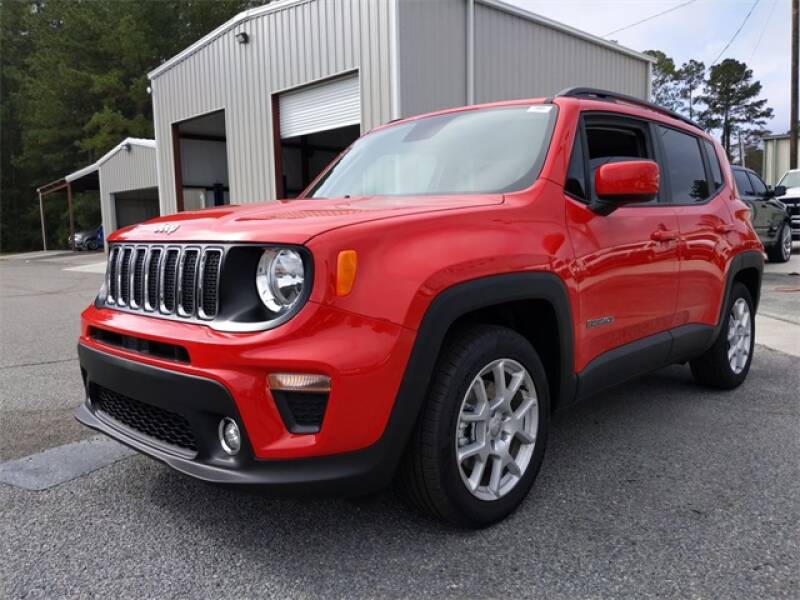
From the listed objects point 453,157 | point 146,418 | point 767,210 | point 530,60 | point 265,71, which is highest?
point 265,71

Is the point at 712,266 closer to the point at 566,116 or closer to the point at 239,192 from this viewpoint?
the point at 566,116

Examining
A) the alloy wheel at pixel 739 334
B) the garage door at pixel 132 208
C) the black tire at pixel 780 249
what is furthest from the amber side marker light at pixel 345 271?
the garage door at pixel 132 208

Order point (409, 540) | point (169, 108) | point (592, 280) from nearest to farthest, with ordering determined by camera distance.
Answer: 1. point (409, 540)
2. point (592, 280)
3. point (169, 108)

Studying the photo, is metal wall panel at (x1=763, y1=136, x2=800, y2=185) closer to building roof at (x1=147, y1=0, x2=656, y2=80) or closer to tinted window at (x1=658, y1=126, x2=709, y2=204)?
building roof at (x1=147, y1=0, x2=656, y2=80)

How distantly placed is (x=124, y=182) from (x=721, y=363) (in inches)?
1001

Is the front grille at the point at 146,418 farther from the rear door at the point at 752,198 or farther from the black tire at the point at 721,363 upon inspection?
the rear door at the point at 752,198

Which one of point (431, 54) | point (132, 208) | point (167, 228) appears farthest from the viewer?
point (132, 208)

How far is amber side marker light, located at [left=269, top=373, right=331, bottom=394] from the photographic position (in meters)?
2.02

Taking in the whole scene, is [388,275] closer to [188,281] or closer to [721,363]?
[188,281]

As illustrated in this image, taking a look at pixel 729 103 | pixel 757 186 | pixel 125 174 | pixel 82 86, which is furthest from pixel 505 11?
pixel 729 103

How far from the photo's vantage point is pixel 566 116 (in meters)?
3.08

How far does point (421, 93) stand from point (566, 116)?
755 centimetres

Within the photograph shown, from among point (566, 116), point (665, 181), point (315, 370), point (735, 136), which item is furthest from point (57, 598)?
point (735, 136)

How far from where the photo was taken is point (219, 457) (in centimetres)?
216
